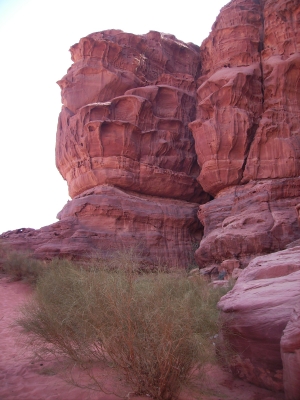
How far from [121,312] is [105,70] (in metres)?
21.2

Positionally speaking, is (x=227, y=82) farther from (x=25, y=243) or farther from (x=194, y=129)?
(x=25, y=243)

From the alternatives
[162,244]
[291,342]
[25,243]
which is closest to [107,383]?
[291,342]

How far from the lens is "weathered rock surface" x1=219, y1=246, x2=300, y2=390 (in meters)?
5.00

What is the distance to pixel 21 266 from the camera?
1664 cm

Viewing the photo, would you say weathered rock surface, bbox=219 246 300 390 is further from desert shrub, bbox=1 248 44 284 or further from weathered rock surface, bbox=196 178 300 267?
desert shrub, bbox=1 248 44 284

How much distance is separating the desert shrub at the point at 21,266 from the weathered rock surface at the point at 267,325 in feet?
37.4

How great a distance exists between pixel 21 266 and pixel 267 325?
13650 millimetres

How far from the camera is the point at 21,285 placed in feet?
53.5

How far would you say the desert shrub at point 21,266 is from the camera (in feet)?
53.5

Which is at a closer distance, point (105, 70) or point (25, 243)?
point (25, 243)

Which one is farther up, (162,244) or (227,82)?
(227,82)

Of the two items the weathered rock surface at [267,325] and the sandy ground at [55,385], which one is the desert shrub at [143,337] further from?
the weathered rock surface at [267,325]

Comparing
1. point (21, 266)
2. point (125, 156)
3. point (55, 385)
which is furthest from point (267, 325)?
point (125, 156)

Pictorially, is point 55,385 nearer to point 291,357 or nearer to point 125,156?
point 291,357
